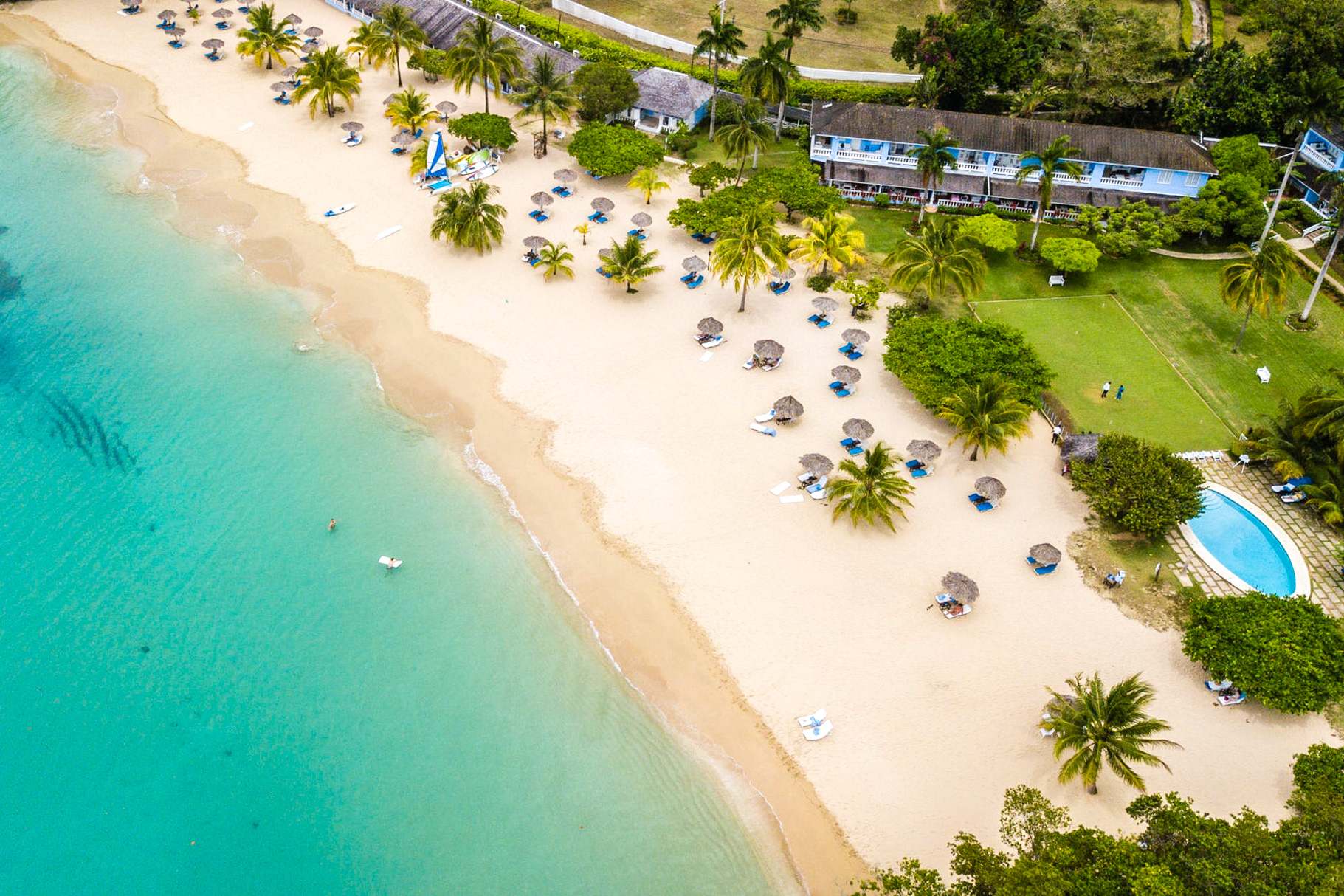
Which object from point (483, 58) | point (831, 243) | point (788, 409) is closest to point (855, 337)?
point (831, 243)

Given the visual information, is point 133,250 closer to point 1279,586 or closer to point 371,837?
point 371,837

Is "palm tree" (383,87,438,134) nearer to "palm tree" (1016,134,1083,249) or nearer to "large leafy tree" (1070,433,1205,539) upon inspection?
"palm tree" (1016,134,1083,249)

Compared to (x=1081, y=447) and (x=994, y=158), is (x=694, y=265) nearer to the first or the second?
(x=994, y=158)

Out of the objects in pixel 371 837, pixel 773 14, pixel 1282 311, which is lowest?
pixel 371 837

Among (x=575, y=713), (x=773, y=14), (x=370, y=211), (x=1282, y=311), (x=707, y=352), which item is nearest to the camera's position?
(x=575, y=713)

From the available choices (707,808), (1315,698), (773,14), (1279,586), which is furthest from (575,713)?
(773,14)

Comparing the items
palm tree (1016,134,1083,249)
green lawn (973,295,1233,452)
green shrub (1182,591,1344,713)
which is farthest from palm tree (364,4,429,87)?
green shrub (1182,591,1344,713)

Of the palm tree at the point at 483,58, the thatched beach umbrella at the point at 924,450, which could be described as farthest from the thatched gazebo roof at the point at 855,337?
the palm tree at the point at 483,58
